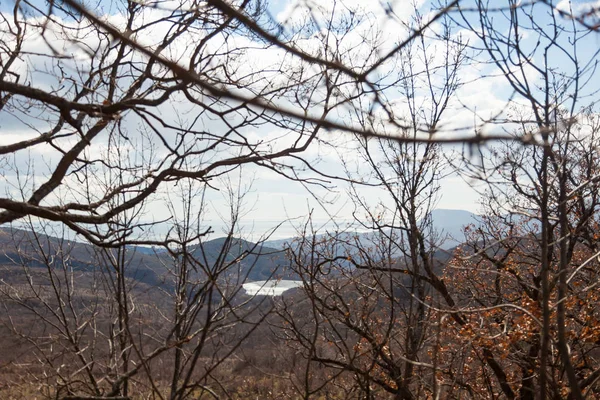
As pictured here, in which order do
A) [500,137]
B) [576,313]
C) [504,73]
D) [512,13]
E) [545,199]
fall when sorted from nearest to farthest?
[500,137] < [545,199] < [504,73] < [512,13] < [576,313]

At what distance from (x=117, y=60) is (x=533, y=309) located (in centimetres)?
610

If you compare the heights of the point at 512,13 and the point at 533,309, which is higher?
the point at 512,13

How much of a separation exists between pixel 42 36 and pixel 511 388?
975cm

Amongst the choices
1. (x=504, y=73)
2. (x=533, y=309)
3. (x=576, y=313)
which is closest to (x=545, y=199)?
(x=504, y=73)

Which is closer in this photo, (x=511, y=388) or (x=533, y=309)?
(x=533, y=309)

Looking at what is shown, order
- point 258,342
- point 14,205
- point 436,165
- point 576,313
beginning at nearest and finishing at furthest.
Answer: point 14,205
point 436,165
point 576,313
point 258,342

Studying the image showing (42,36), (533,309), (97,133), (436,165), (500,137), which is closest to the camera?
(500,137)

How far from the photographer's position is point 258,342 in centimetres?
3447

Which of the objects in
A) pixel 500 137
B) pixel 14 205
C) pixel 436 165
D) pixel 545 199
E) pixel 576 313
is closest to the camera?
pixel 500 137

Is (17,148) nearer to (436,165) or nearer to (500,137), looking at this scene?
(500,137)

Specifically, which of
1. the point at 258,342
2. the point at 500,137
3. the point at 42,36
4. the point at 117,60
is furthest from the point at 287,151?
the point at 258,342

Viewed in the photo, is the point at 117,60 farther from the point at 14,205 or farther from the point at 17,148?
the point at 14,205

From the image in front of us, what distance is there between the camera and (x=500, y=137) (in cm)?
90

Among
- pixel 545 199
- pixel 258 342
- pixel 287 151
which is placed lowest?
pixel 258 342
